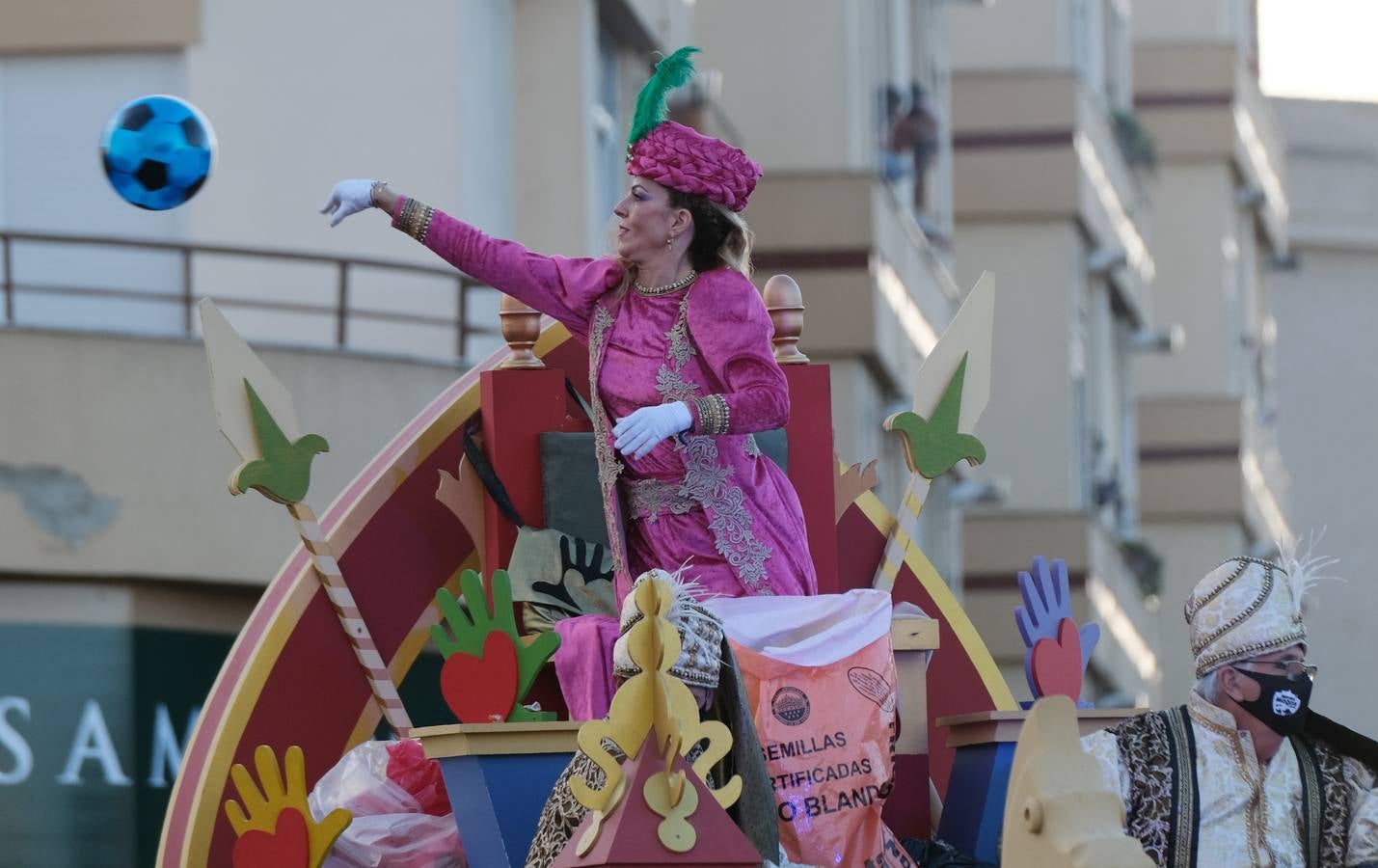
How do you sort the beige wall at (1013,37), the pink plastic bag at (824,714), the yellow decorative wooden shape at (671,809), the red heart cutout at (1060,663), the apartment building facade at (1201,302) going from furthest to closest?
the apartment building facade at (1201,302) → the beige wall at (1013,37) → the red heart cutout at (1060,663) → the pink plastic bag at (824,714) → the yellow decorative wooden shape at (671,809)

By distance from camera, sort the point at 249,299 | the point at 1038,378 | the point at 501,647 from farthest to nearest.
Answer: the point at 1038,378
the point at 249,299
the point at 501,647

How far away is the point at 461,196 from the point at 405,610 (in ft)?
24.4

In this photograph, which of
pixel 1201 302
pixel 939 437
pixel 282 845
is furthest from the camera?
pixel 1201 302

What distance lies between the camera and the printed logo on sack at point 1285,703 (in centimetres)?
632

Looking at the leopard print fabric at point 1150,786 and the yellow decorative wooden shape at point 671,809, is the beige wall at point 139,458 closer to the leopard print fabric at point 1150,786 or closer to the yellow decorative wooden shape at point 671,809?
the leopard print fabric at point 1150,786

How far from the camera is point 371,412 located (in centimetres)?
1495

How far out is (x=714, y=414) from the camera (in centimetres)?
734

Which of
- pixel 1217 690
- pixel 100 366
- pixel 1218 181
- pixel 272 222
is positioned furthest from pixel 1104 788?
pixel 1218 181

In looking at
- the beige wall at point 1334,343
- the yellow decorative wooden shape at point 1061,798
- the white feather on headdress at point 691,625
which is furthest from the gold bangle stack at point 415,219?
the beige wall at point 1334,343

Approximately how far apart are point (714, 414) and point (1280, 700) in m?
1.65

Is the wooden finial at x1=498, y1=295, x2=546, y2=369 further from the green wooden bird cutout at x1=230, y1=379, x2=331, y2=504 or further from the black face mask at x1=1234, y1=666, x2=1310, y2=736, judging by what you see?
the black face mask at x1=1234, y1=666, x2=1310, y2=736

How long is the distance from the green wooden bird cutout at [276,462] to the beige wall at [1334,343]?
22.8 metres

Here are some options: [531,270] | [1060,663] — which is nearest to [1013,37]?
[1060,663]

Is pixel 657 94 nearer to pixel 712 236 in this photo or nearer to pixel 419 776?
pixel 712 236
